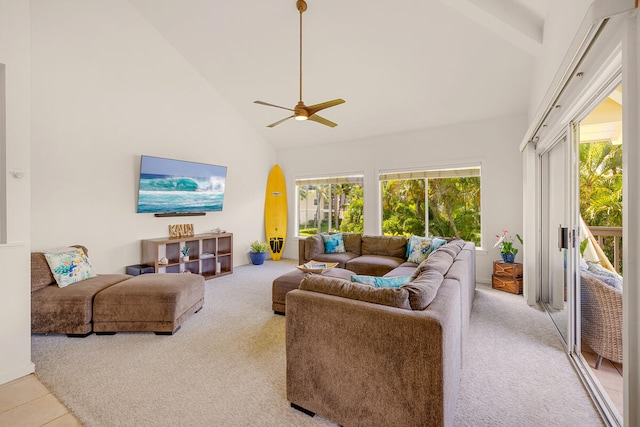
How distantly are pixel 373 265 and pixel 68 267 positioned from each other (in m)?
3.60

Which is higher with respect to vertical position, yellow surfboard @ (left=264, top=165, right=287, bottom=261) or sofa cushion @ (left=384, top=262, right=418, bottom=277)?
yellow surfboard @ (left=264, top=165, right=287, bottom=261)

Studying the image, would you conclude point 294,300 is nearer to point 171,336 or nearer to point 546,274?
point 171,336

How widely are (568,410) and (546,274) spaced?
2.28 metres

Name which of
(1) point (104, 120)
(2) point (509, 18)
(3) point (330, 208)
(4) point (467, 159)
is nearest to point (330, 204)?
(3) point (330, 208)

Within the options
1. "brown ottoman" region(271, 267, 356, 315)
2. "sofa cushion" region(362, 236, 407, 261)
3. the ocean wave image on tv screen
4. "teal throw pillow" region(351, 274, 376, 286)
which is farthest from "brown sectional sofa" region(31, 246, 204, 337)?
"sofa cushion" region(362, 236, 407, 261)

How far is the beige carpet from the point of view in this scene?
5.47 feet

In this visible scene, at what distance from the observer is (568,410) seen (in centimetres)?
172

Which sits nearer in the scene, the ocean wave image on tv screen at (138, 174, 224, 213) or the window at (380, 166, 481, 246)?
the ocean wave image on tv screen at (138, 174, 224, 213)

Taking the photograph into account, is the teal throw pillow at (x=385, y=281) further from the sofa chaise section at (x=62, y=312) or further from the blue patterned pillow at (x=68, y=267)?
the blue patterned pillow at (x=68, y=267)

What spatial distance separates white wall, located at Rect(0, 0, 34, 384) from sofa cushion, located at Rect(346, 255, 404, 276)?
343 centimetres

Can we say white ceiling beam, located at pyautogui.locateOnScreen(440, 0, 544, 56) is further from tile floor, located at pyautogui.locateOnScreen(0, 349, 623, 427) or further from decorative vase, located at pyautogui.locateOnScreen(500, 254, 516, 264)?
tile floor, located at pyautogui.locateOnScreen(0, 349, 623, 427)

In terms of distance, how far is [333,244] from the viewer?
4922mm

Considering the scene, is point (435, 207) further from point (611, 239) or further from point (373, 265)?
point (611, 239)

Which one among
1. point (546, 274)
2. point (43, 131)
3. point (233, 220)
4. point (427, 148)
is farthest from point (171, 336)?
point (427, 148)
